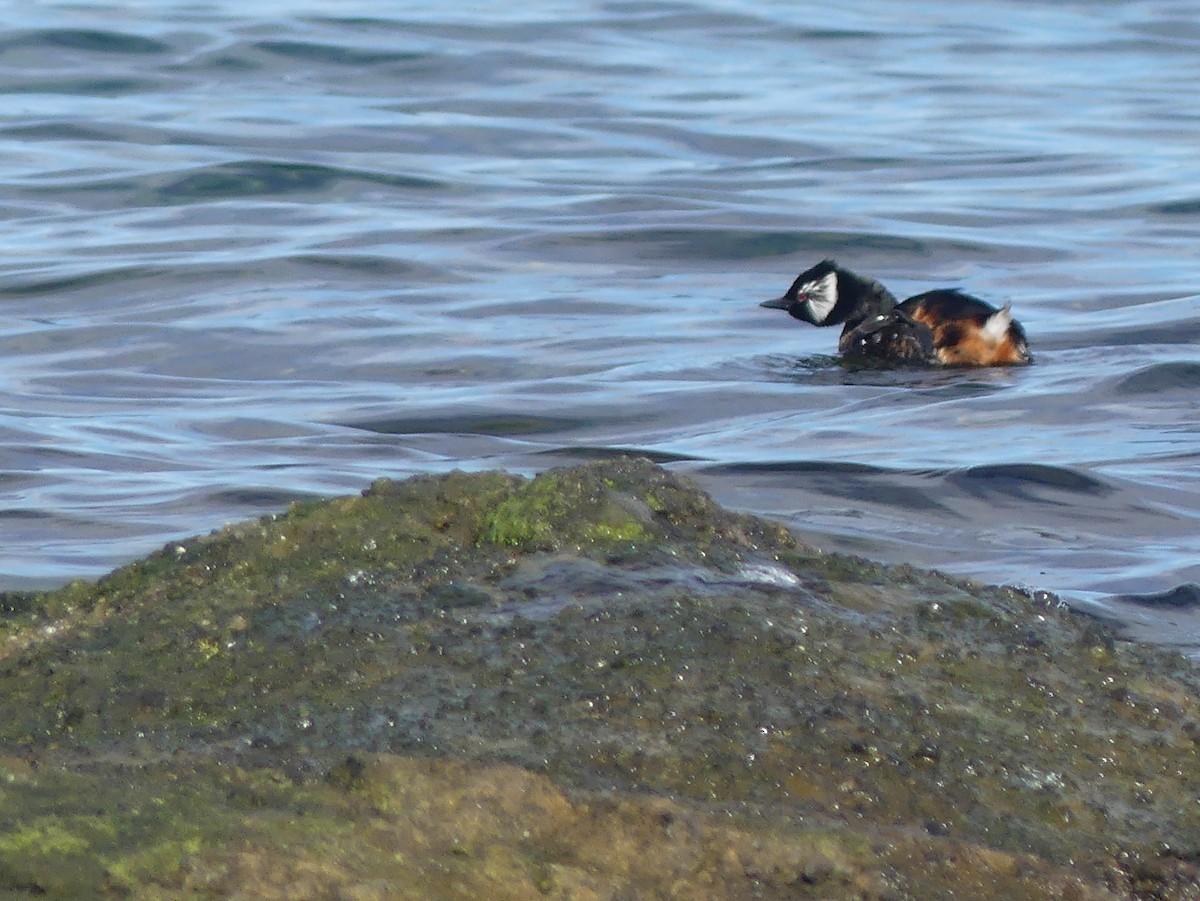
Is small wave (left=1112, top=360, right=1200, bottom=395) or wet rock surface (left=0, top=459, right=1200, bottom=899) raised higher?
wet rock surface (left=0, top=459, right=1200, bottom=899)

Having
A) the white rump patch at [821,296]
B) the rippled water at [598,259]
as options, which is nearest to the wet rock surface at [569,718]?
the rippled water at [598,259]

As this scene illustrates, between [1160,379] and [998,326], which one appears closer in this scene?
[1160,379]

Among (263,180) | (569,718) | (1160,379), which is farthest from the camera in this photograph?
(263,180)

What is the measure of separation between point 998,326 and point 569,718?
6903mm

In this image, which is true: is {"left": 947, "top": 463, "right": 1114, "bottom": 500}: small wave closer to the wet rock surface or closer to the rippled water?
the rippled water

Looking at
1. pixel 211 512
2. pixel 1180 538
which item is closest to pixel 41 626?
pixel 211 512

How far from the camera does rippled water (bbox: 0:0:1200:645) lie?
22.6 ft

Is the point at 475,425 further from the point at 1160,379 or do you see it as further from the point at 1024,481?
the point at 1160,379

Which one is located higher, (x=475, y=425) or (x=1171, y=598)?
(x=475, y=425)

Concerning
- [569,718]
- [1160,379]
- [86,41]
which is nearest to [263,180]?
[86,41]

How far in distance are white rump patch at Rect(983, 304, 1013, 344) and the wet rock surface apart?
19.2ft

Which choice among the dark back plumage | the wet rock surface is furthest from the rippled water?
the wet rock surface

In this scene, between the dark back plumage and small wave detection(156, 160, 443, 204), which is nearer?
the dark back plumage

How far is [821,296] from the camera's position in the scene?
10.3m
